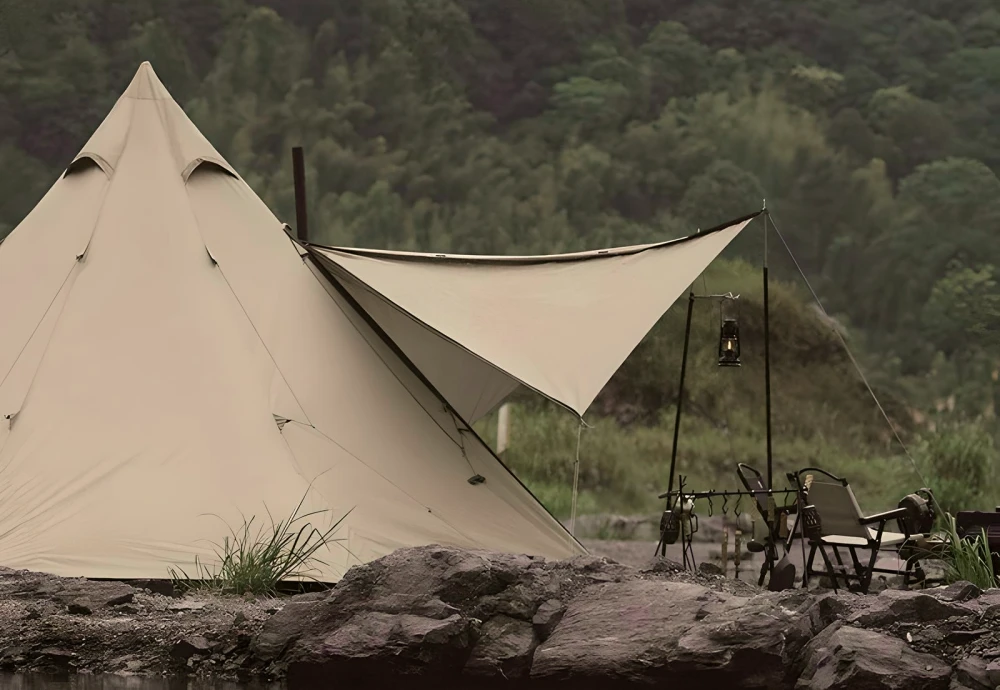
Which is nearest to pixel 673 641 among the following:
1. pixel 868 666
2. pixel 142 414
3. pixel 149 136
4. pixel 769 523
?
pixel 868 666

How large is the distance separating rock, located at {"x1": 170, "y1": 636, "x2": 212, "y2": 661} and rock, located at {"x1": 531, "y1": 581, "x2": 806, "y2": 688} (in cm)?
125

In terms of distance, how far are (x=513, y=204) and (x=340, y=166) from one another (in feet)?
9.63

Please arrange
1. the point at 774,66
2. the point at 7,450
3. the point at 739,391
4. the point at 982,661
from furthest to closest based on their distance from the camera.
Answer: the point at 774,66, the point at 739,391, the point at 7,450, the point at 982,661

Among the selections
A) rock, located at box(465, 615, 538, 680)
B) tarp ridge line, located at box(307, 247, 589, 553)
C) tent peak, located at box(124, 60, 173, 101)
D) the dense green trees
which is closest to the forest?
the dense green trees

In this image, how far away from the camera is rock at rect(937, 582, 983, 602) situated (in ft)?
18.5

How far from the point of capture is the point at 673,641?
17.3ft

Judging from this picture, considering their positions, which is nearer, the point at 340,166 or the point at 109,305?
the point at 109,305

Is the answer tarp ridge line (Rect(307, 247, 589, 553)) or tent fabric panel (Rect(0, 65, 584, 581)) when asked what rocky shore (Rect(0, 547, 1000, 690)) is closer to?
tent fabric panel (Rect(0, 65, 584, 581))

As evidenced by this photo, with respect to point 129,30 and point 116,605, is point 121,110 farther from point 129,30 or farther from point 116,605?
point 129,30

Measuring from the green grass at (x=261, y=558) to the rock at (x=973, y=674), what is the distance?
115 inches

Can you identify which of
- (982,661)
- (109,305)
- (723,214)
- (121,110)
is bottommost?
(982,661)

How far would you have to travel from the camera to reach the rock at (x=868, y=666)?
16.3ft

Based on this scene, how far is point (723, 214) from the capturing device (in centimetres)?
2486

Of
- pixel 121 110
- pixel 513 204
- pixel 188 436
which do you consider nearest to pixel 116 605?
pixel 188 436
